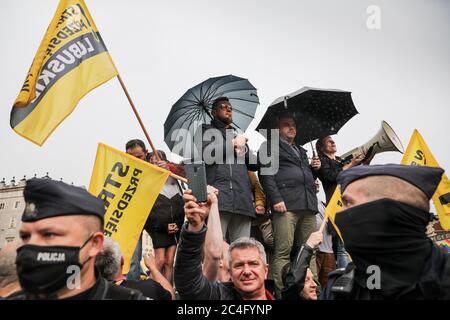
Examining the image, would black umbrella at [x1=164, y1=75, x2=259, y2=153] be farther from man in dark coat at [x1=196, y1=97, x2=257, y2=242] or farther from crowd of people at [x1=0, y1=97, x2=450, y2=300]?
crowd of people at [x1=0, y1=97, x2=450, y2=300]

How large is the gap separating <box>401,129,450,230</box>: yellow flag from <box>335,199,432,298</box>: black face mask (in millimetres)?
3781

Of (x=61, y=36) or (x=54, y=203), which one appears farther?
(x=61, y=36)

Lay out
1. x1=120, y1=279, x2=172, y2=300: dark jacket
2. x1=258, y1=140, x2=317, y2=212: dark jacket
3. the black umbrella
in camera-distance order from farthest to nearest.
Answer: the black umbrella < x1=258, y1=140, x2=317, y2=212: dark jacket < x1=120, y1=279, x2=172, y2=300: dark jacket

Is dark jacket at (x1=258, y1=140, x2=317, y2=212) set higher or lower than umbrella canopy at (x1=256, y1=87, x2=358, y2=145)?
lower

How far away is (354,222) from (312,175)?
3.37m

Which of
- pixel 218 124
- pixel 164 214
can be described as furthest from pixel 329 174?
pixel 164 214

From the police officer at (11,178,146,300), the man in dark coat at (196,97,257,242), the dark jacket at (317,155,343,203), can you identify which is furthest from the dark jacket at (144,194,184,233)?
the police officer at (11,178,146,300)

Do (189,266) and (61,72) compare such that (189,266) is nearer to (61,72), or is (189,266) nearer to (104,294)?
(104,294)

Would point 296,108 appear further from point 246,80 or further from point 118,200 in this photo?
point 118,200

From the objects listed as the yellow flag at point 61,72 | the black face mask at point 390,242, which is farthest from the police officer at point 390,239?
the yellow flag at point 61,72

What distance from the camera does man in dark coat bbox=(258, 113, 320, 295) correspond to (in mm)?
4992

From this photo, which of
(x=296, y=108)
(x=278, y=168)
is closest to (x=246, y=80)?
(x=296, y=108)

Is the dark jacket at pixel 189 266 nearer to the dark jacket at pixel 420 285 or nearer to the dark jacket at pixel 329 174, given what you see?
the dark jacket at pixel 420 285
